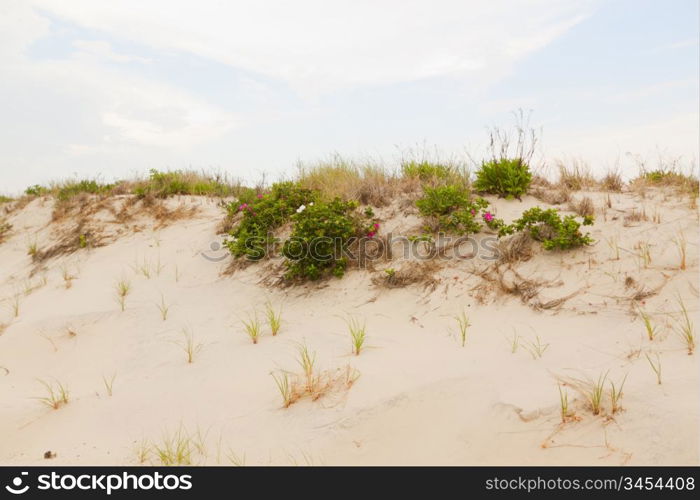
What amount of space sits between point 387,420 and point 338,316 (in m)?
2.04

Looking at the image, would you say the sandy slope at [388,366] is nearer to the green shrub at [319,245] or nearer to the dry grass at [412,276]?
the dry grass at [412,276]

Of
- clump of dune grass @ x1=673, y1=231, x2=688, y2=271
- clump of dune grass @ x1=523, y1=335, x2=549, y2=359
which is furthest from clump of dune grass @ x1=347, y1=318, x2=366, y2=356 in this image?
clump of dune grass @ x1=673, y1=231, x2=688, y2=271

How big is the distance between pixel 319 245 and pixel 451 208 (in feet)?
5.79

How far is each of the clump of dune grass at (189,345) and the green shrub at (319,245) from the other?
4.56 ft

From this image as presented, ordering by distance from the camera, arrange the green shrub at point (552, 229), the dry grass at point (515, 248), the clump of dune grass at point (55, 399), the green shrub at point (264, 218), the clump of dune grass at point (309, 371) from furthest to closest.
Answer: the green shrub at point (264, 218), the dry grass at point (515, 248), the green shrub at point (552, 229), the clump of dune grass at point (55, 399), the clump of dune grass at point (309, 371)

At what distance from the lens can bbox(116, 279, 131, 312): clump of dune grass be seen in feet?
23.0

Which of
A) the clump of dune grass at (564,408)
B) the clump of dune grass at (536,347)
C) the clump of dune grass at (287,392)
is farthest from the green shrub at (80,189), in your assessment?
the clump of dune grass at (564,408)

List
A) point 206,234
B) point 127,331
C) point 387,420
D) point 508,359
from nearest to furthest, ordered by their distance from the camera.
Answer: point 387,420 → point 508,359 → point 127,331 → point 206,234

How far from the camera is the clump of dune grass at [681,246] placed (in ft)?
16.7

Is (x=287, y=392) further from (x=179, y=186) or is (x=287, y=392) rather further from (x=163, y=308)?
(x=179, y=186)

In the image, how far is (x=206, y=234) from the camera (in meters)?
8.70

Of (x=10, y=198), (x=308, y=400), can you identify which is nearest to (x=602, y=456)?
(x=308, y=400)
